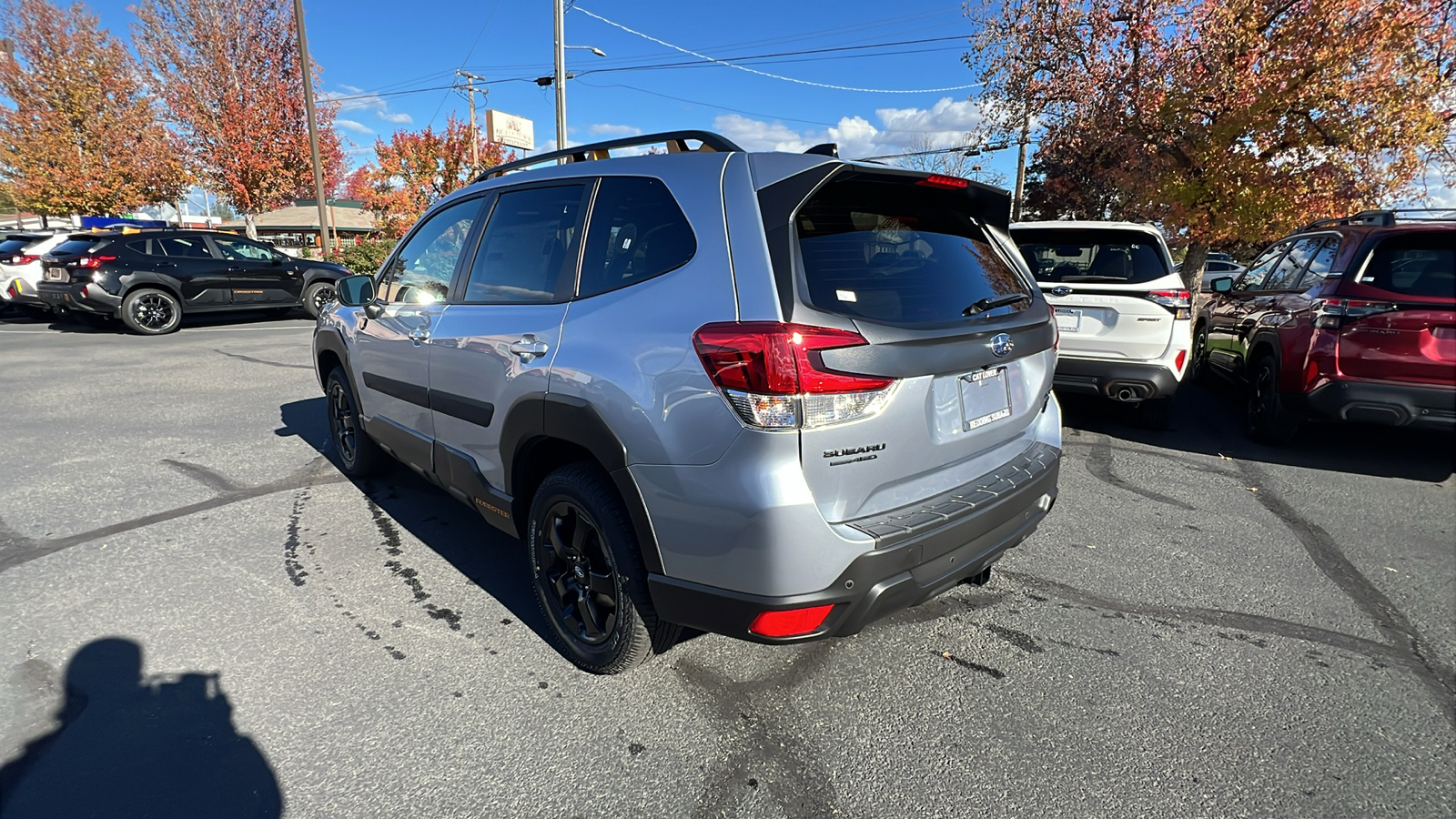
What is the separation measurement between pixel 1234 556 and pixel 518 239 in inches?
152

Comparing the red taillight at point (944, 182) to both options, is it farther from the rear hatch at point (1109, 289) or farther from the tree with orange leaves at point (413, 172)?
the tree with orange leaves at point (413, 172)

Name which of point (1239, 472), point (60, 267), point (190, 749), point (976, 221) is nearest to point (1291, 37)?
point (1239, 472)

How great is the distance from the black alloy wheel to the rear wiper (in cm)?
147

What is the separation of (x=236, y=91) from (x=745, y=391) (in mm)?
25309

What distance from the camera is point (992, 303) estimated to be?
2555 mm

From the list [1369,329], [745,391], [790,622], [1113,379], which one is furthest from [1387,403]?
[745,391]

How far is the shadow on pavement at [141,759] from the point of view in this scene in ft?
6.58

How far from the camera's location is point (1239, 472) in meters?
5.07

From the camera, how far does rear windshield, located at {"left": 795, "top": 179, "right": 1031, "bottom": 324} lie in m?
2.16

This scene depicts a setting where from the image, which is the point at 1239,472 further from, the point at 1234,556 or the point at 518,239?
the point at 518,239

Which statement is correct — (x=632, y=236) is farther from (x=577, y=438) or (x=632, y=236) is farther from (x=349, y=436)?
(x=349, y=436)

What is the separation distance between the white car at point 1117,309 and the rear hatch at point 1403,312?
937 millimetres

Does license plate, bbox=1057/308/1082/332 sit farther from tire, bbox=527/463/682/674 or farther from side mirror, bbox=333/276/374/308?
side mirror, bbox=333/276/374/308

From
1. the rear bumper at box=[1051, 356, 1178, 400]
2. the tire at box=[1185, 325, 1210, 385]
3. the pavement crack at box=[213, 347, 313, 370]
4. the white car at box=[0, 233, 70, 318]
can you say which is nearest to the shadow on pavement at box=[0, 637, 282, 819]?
the rear bumper at box=[1051, 356, 1178, 400]
